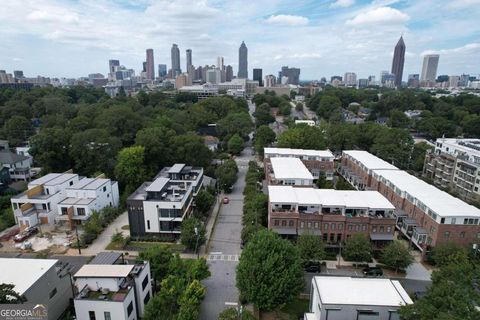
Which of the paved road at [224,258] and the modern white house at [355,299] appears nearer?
the modern white house at [355,299]

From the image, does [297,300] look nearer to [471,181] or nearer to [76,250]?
[76,250]

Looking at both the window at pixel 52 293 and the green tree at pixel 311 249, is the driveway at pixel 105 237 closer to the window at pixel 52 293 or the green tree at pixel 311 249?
the window at pixel 52 293

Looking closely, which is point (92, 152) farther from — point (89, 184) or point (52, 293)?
point (52, 293)

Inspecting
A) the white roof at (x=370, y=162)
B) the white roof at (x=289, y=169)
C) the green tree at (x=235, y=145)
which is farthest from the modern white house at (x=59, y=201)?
the white roof at (x=370, y=162)

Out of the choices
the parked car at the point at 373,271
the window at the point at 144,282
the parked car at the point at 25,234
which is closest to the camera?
the window at the point at 144,282

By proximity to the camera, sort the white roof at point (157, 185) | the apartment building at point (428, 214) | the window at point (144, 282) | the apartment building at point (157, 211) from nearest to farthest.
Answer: the window at point (144, 282)
the apartment building at point (428, 214)
the apartment building at point (157, 211)
the white roof at point (157, 185)

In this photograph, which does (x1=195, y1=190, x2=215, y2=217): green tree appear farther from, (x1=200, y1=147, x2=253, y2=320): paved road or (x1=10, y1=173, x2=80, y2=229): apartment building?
(x1=10, y1=173, x2=80, y2=229): apartment building
